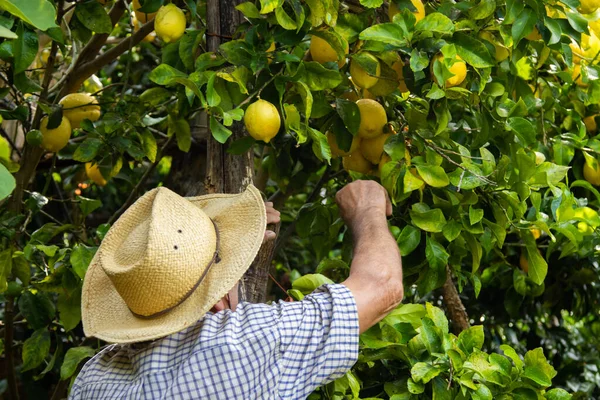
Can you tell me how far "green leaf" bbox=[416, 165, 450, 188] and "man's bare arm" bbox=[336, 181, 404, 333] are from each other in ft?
0.32

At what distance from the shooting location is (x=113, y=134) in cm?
257

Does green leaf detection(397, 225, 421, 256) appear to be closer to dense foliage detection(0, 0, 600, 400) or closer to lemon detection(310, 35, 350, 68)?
dense foliage detection(0, 0, 600, 400)

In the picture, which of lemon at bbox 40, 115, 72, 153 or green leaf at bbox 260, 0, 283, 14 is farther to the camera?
lemon at bbox 40, 115, 72, 153

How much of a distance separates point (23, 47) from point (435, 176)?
98 centimetres

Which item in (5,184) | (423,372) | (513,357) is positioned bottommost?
(513,357)

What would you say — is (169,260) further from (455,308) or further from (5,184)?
(455,308)

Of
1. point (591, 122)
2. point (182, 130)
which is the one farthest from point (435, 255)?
point (591, 122)

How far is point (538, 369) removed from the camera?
6.18 ft

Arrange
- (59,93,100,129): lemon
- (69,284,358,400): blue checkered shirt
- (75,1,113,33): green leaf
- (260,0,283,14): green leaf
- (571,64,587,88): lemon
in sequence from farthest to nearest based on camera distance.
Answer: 1. (59,93,100,129): lemon
2. (571,64,587,88): lemon
3. (75,1,113,33): green leaf
4. (260,0,283,14): green leaf
5. (69,284,358,400): blue checkered shirt

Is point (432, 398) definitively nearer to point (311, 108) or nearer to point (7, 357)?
point (311, 108)

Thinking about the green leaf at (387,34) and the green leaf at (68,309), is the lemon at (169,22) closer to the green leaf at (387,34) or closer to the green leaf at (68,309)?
the green leaf at (387,34)

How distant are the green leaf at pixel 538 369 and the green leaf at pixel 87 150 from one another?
1.34 metres

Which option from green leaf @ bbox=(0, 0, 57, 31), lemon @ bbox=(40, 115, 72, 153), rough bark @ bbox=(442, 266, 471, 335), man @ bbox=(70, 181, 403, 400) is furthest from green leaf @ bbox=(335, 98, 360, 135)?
lemon @ bbox=(40, 115, 72, 153)

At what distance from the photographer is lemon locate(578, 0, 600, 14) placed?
2.07 metres
